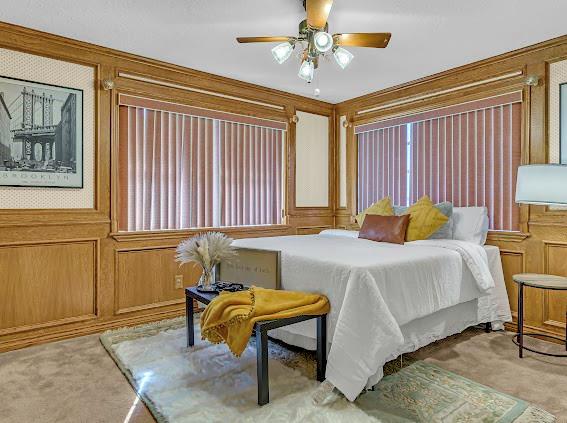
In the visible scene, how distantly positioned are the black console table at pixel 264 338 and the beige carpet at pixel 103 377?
1.91 feet

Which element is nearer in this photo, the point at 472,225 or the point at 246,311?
the point at 246,311

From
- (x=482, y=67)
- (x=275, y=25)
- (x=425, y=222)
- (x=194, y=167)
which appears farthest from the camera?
(x=194, y=167)

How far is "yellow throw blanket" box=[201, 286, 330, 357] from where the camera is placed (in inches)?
81.1

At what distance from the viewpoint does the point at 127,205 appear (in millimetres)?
3516

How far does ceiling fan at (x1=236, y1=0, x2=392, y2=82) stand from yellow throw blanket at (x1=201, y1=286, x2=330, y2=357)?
5.04 feet

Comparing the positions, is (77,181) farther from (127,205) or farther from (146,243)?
(146,243)

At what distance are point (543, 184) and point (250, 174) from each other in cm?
284

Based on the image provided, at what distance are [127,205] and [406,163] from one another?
3.04 metres

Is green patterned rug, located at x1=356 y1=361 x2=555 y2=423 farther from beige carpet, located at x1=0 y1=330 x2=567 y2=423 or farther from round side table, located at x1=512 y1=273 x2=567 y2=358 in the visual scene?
round side table, located at x1=512 y1=273 x2=567 y2=358

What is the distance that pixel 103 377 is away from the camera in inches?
94.5

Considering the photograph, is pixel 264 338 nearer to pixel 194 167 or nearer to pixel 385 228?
pixel 385 228

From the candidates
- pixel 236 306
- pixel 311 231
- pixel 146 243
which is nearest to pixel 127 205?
pixel 146 243

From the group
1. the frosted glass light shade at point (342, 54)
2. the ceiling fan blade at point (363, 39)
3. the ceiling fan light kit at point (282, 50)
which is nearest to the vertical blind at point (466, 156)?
the ceiling fan blade at point (363, 39)

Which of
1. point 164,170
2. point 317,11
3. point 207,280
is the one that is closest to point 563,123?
point 317,11
